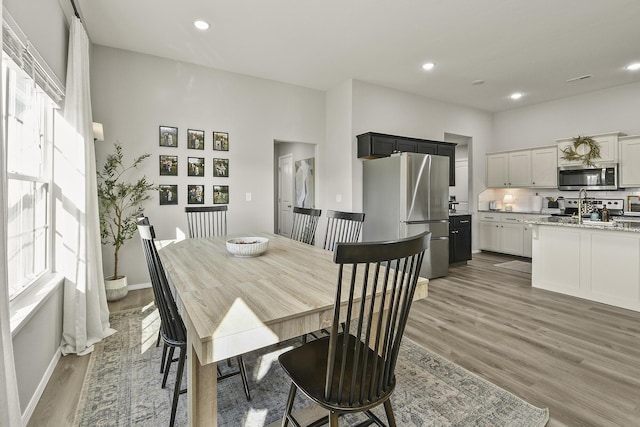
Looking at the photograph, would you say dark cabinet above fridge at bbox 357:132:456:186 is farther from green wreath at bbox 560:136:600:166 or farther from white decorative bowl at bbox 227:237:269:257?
white decorative bowl at bbox 227:237:269:257

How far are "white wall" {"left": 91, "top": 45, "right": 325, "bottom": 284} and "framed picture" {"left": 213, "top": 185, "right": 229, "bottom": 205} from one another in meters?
0.06

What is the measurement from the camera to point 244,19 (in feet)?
10.1

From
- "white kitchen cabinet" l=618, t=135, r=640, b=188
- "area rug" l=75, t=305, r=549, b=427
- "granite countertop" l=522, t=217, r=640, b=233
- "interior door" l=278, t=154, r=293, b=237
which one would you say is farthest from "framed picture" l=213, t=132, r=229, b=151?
"white kitchen cabinet" l=618, t=135, r=640, b=188

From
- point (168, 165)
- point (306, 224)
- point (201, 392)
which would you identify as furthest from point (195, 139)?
point (201, 392)

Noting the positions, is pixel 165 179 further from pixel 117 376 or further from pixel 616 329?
pixel 616 329

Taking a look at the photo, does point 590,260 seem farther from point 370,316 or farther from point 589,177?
point 370,316

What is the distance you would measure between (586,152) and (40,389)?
710cm

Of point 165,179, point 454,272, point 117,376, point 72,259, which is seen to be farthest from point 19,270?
point 454,272

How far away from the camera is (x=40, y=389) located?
184 cm

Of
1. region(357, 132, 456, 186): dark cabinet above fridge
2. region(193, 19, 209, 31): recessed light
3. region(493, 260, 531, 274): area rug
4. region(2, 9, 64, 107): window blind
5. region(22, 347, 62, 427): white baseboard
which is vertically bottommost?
region(22, 347, 62, 427): white baseboard

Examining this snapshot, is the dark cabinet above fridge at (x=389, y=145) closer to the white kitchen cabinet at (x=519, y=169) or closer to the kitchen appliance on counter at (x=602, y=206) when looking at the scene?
the white kitchen cabinet at (x=519, y=169)

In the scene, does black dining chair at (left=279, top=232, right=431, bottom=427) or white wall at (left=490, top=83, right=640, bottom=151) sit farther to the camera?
white wall at (left=490, top=83, right=640, bottom=151)

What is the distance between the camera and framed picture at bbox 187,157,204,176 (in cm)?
411

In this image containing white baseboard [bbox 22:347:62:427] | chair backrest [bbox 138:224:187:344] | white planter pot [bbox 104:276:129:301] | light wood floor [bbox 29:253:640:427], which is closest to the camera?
chair backrest [bbox 138:224:187:344]
